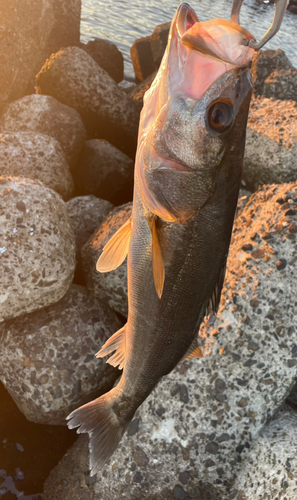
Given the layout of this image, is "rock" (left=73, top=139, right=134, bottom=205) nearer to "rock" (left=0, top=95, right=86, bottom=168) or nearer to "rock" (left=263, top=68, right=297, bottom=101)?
"rock" (left=0, top=95, right=86, bottom=168)

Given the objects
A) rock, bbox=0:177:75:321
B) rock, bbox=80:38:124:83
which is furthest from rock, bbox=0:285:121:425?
rock, bbox=80:38:124:83

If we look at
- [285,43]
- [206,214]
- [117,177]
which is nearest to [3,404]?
[206,214]

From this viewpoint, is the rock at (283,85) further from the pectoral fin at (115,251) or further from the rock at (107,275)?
the pectoral fin at (115,251)

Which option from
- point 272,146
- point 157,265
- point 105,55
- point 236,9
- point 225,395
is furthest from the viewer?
point 105,55

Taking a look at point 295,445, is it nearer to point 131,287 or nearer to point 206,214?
point 131,287

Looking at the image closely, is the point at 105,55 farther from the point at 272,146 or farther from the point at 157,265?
the point at 157,265

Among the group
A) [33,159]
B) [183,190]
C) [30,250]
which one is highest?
[183,190]

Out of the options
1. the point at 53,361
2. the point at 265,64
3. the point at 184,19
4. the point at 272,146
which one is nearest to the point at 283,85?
the point at 265,64
